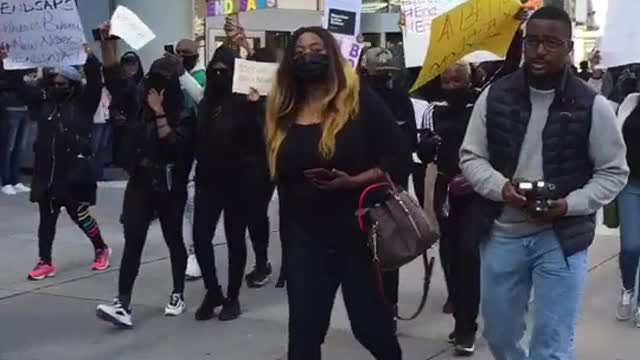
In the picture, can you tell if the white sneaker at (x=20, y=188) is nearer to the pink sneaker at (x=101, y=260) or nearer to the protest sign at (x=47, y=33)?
the pink sneaker at (x=101, y=260)

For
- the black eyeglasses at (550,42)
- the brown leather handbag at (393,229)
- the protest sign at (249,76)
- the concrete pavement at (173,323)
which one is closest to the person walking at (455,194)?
the concrete pavement at (173,323)

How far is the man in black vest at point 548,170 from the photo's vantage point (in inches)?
157

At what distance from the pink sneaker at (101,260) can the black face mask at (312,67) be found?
14.7 ft

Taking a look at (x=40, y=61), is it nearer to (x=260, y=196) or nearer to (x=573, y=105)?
(x=260, y=196)

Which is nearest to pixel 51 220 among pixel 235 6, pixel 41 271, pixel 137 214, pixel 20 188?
pixel 41 271

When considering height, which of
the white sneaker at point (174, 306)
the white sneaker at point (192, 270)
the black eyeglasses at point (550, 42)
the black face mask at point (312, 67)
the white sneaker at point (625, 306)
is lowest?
the white sneaker at point (192, 270)

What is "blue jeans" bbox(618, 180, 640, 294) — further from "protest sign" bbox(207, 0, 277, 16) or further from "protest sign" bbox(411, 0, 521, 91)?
"protest sign" bbox(207, 0, 277, 16)

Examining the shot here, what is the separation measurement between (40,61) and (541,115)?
4355mm

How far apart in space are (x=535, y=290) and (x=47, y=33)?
436 cm

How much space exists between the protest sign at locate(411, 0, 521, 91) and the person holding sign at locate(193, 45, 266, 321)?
4.16ft

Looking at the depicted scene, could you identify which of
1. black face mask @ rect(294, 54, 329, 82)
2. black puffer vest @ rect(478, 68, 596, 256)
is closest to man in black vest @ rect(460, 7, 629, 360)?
black puffer vest @ rect(478, 68, 596, 256)

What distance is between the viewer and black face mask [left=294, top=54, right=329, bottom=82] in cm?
440

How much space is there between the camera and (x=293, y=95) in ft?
14.6

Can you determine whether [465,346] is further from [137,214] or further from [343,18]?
[343,18]
